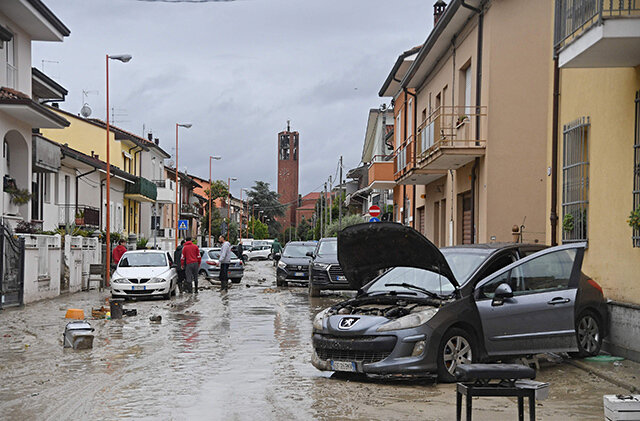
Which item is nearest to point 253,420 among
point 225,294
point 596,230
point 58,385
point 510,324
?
point 58,385

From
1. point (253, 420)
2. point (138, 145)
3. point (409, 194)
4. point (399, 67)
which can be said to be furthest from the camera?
point (138, 145)

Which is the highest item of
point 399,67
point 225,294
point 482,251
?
point 399,67

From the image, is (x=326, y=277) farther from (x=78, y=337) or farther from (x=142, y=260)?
(x=78, y=337)

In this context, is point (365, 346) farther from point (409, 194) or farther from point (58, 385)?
point (409, 194)

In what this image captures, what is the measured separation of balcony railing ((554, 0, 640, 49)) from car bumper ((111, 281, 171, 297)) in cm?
1423

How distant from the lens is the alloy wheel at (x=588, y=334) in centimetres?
1109

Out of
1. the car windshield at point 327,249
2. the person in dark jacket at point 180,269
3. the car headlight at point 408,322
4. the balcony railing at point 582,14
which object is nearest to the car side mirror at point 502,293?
the car headlight at point 408,322

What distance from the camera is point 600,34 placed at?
10.5 metres

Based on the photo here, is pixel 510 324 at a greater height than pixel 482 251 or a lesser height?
lesser

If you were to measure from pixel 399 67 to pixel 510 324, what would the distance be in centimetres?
2266

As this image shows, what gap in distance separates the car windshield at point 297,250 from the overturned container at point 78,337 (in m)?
17.6

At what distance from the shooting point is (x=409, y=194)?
3450 cm

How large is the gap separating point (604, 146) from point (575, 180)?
4.51 feet

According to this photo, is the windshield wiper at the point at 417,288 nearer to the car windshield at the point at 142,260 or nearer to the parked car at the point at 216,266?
the car windshield at the point at 142,260
